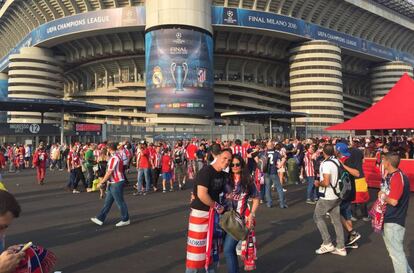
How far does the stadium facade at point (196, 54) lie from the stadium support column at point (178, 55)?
0.14m

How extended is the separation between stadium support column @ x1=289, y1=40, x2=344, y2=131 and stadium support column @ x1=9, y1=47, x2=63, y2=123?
4124 cm

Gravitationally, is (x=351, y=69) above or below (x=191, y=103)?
above

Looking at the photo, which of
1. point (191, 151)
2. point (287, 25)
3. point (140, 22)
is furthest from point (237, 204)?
point (287, 25)

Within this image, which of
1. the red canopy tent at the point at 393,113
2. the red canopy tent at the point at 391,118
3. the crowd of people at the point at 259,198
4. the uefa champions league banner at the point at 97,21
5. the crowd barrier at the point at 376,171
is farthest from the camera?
the uefa champions league banner at the point at 97,21

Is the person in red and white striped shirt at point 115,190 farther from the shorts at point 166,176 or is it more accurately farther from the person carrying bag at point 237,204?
the shorts at point 166,176

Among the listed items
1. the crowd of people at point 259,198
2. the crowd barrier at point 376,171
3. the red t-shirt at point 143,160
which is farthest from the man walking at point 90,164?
the crowd barrier at point 376,171

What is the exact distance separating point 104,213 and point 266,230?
11.2ft

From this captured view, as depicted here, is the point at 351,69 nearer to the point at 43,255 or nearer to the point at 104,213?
the point at 104,213

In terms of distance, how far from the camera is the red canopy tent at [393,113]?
1366 centimetres

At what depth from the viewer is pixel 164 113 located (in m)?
51.2

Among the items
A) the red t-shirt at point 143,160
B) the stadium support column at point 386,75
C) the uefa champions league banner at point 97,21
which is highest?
the uefa champions league banner at point 97,21

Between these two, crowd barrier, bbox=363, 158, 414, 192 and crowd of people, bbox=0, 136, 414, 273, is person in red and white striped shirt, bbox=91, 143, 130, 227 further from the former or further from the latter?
crowd barrier, bbox=363, 158, 414, 192

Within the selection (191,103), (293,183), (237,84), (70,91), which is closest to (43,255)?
(293,183)

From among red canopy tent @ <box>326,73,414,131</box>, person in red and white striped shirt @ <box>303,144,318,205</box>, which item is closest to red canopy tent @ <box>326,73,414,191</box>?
red canopy tent @ <box>326,73,414,131</box>
